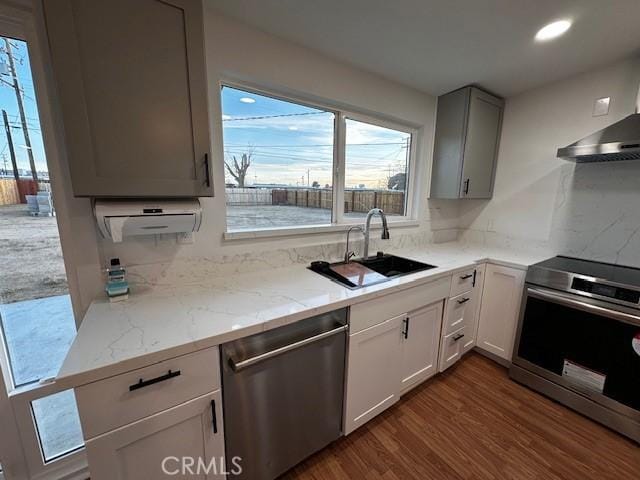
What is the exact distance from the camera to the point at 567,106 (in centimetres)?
207

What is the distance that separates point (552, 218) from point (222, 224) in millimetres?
2685

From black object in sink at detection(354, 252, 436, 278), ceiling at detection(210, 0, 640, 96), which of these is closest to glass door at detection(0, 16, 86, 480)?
ceiling at detection(210, 0, 640, 96)

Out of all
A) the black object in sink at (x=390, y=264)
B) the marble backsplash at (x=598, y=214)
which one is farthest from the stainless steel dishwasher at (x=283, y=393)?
the marble backsplash at (x=598, y=214)

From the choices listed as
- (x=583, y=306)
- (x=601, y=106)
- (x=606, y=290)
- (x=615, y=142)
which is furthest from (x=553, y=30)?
(x=583, y=306)

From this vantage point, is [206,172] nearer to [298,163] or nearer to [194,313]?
[194,313]

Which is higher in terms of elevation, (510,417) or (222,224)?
(222,224)

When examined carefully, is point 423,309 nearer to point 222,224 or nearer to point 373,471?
point 373,471

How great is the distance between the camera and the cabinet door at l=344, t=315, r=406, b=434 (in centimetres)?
137

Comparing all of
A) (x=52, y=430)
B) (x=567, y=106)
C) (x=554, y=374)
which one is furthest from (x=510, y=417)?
(x=52, y=430)

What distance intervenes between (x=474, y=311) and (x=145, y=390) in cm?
232

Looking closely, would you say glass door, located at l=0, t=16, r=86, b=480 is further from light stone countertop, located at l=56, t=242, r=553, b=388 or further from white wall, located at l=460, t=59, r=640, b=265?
white wall, located at l=460, t=59, r=640, b=265

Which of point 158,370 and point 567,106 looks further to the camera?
point 567,106

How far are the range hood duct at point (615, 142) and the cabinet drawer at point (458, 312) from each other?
120cm

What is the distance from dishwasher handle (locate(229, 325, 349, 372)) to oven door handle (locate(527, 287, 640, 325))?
4.88 feet
